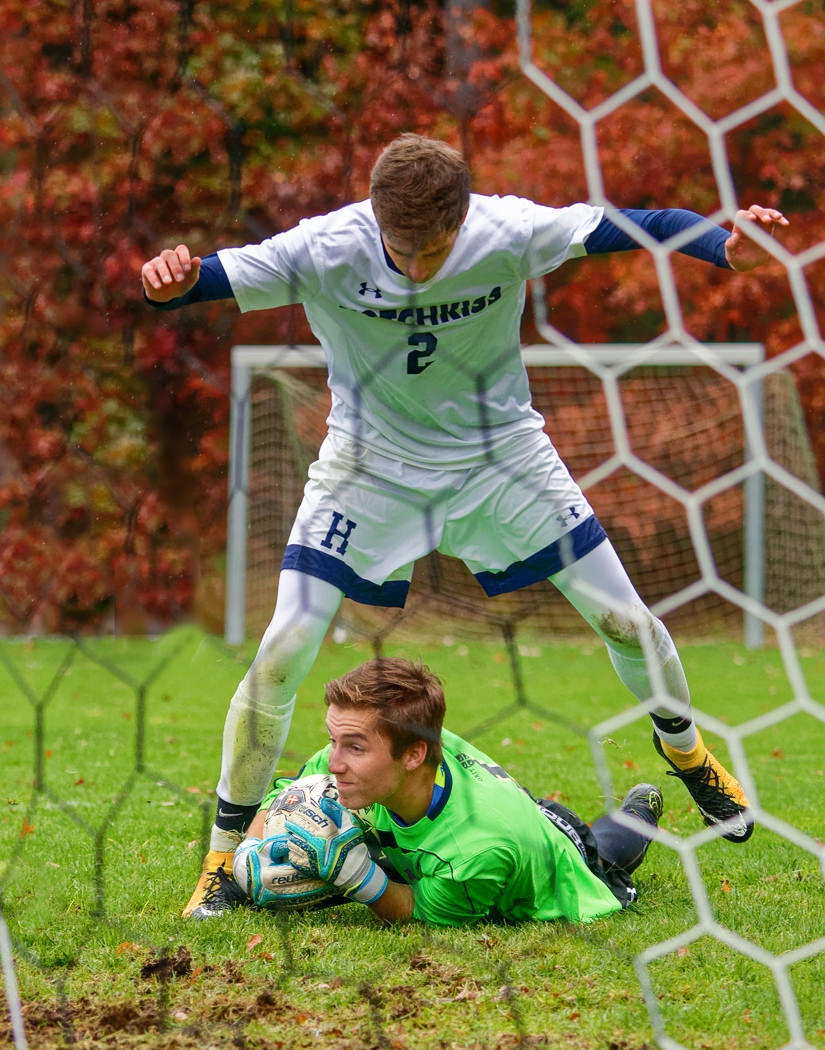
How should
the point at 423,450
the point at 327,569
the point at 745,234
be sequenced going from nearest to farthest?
1. the point at 745,234
2. the point at 327,569
3. the point at 423,450

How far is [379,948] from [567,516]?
0.92 m

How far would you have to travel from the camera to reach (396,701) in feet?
7.64

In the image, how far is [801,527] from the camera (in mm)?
7383

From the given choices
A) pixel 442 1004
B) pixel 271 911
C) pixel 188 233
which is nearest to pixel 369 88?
pixel 188 233

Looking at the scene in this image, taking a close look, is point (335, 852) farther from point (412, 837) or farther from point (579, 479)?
point (579, 479)

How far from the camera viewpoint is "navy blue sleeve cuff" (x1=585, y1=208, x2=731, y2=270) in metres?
2.20

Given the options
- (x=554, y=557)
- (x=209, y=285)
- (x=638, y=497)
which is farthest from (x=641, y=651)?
(x=638, y=497)

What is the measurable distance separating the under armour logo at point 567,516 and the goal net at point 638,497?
12.0 ft

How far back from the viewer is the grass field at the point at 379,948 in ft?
6.02

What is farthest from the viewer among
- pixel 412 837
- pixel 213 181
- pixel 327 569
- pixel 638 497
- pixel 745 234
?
pixel 638 497

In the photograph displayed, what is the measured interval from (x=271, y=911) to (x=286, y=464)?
441 centimetres

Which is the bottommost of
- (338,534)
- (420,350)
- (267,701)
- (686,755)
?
(686,755)

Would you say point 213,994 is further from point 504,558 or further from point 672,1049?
point 504,558

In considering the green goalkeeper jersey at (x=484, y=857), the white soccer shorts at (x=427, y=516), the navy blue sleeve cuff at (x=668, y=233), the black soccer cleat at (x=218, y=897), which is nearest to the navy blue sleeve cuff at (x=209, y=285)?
the white soccer shorts at (x=427, y=516)
